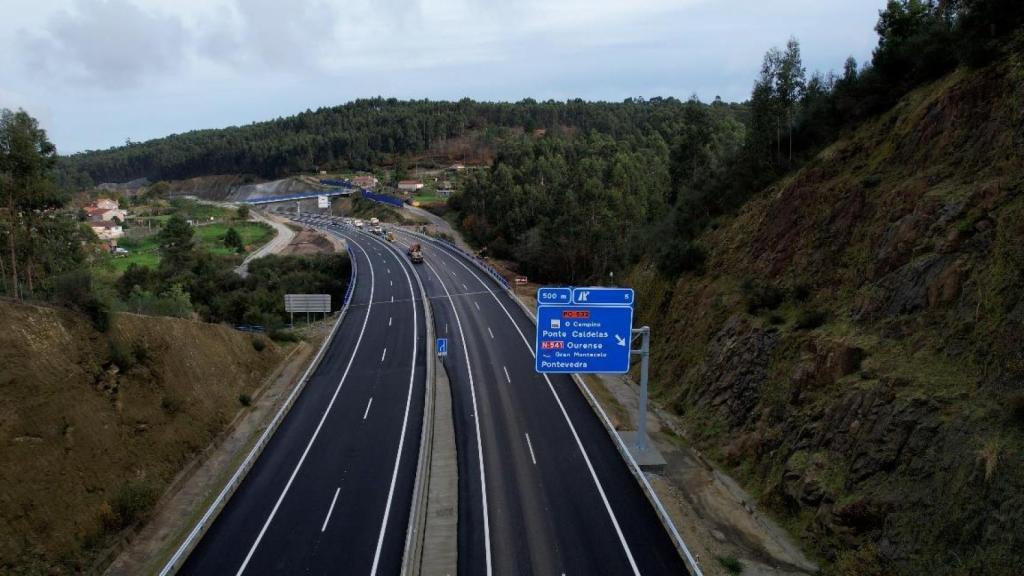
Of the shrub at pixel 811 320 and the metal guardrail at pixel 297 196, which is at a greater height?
the metal guardrail at pixel 297 196

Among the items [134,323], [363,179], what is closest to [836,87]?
[134,323]

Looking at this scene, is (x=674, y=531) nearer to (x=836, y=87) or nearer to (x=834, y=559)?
(x=834, y=559)

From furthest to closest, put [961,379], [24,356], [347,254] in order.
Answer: [347,254], [24,356], [961,379]

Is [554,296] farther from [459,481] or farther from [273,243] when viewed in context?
[273,243]

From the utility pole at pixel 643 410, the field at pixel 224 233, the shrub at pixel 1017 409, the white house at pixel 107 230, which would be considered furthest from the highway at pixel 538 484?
the white house at pixel 107 230

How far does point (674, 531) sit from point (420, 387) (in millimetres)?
19091

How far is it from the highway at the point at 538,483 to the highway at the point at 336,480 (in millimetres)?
2494

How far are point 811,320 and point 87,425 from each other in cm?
2720

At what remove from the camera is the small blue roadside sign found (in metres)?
24.0

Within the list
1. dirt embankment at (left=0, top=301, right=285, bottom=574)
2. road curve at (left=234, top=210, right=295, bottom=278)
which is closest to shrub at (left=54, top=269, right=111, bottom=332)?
dirt embankment at (left=0, top=301, right=285, bottom=574)

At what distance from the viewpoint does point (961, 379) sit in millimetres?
17125

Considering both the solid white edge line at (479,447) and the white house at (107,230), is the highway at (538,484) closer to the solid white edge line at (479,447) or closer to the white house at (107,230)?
the solid white edge line at (479,447)

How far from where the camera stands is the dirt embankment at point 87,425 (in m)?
19.2

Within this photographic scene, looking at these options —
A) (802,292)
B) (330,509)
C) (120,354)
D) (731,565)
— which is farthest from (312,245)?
(731,565)
